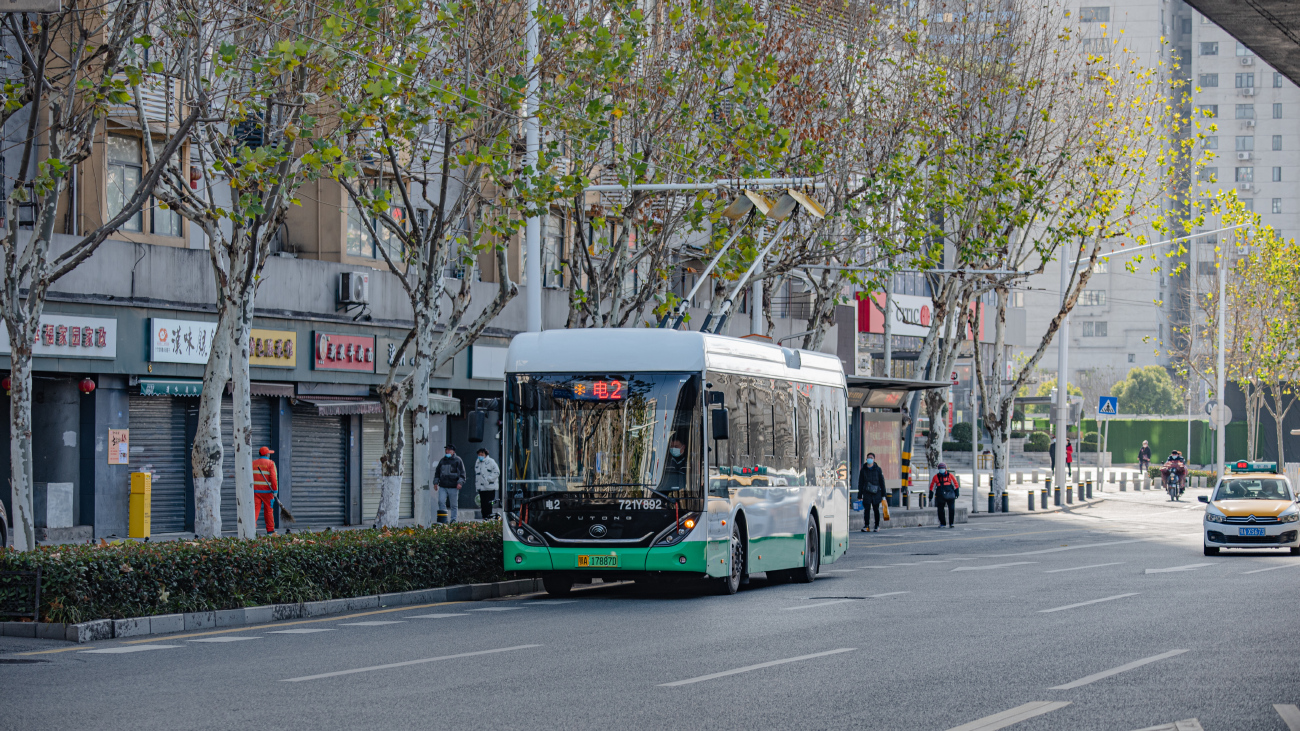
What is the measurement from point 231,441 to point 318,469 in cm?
261

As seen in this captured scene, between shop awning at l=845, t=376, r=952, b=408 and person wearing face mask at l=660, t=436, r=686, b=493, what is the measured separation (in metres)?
18.1

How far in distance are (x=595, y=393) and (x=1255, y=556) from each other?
13.9m

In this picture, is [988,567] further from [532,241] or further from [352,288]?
[352,288]

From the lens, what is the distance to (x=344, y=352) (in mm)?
31094

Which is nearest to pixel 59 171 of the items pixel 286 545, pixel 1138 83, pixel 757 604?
pixel 286 545

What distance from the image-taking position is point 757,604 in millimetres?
17250

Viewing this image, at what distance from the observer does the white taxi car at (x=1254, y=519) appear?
1022 inches

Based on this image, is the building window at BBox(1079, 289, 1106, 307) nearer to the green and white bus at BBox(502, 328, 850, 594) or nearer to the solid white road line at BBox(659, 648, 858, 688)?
the green and white bus at BBox(502, 328, 850, 594)

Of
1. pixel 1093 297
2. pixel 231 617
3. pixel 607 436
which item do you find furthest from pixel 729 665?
pixel 1093 297

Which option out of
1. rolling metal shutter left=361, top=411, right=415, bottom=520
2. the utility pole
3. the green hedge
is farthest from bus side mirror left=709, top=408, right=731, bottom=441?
rolling metal shutter left=361, top=411, right=415, bottom=520

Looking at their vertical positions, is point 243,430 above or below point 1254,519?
above

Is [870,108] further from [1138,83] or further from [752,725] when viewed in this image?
[752,725]

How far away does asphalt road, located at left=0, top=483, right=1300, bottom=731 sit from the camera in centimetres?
908

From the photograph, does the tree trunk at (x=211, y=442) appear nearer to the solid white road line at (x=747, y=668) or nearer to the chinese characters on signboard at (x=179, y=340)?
the chinese characters on signboard at (x=179, y=340)
